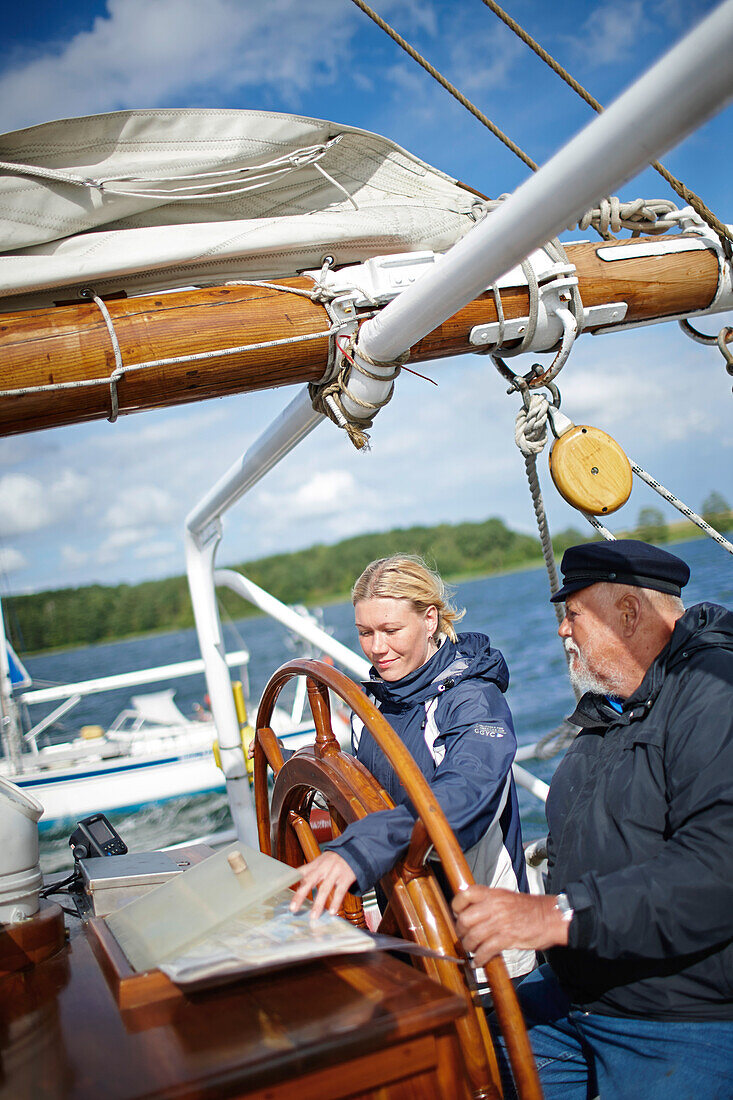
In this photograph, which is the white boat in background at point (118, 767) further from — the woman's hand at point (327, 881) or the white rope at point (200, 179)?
the woman's hand at point (327, 881)

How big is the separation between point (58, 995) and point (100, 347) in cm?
126

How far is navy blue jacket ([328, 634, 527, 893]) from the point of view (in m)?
1.38

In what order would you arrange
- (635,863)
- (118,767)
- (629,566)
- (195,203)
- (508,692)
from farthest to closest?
(508,692), (118,767), (195,203), (629,566), (635,863)

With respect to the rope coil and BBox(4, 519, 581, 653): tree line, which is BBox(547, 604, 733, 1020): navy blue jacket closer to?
the rope coil

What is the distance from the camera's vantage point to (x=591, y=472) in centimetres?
202

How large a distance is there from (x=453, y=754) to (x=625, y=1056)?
0.65 meters

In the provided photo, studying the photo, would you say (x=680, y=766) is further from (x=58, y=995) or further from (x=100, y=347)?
(x=100, y=347)

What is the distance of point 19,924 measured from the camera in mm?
Result: 1507

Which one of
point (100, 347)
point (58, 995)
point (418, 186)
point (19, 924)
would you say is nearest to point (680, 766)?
point (58, 995)

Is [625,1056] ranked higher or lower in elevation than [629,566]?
lower

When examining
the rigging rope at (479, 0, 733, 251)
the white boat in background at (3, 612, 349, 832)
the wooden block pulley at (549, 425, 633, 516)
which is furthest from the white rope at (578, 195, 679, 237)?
the white boat in background at (3, 612, 349, 832)

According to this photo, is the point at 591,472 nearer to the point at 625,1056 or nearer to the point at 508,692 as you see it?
the point at 625,1056

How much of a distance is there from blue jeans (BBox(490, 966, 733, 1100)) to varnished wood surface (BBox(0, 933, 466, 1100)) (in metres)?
0.64

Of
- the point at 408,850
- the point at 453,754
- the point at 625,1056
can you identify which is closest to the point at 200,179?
the point at 453,754
